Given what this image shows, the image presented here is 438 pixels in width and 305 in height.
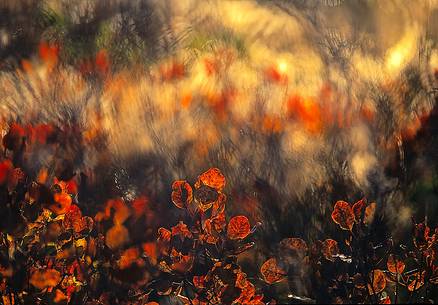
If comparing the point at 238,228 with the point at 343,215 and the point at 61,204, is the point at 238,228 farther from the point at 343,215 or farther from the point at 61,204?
the point at 61,204

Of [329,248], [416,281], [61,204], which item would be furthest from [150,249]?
[416,281]

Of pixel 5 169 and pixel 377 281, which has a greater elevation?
pixel 5 169

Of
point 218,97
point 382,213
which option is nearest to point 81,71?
point 218,97

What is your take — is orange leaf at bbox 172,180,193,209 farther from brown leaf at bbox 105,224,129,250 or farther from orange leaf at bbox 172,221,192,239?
brown leaf at bbox 105,224,129,250

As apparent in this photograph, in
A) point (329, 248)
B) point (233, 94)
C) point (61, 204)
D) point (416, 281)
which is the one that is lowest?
point (416, 281)

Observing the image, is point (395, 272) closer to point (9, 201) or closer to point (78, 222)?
point (78, 222)

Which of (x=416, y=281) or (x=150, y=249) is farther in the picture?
(x=416, y=281)
